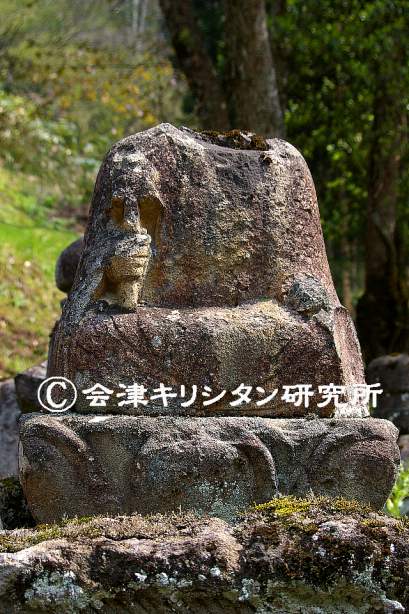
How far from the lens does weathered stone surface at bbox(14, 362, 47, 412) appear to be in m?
8.74

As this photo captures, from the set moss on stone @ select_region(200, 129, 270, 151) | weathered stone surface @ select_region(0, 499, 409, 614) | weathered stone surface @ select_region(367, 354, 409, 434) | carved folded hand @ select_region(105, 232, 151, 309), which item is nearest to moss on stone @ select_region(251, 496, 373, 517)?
weathered stone surface @ select_region(0, 499, 409, 614)

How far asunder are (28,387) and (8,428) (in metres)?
0.79

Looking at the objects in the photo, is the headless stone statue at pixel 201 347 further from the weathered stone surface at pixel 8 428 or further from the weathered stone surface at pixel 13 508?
the weathered stone surface at pixel 8 428

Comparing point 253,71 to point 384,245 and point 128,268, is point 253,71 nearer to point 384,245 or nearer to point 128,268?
point 384,245

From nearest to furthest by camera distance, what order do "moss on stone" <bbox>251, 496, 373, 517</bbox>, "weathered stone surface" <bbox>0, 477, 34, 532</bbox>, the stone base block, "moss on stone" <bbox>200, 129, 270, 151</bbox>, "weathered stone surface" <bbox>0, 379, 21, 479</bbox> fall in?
"moss on stone" <bbox>251, 496, 373, 517</bbox>, the stone base block, "weathered stone surface" <bbox>0, 477, 34, 532</bbox>, "moss on stone" <bbox>200, 129, 270, 151</bbox>, "weathered stone surface" <bbox>0, 379, 21, 479</bbox>

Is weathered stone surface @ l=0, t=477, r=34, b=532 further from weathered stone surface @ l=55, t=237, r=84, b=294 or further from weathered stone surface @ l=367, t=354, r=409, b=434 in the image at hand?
weathered stone surface @ l=367, t=354, r=409, b=434

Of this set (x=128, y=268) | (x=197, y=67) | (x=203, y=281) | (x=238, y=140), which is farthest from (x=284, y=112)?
(x=128, y=268)

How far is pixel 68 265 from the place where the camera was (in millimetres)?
8648

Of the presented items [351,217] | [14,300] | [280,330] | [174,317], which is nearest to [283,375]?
[280,330]

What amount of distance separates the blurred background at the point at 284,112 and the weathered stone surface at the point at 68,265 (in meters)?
3.30

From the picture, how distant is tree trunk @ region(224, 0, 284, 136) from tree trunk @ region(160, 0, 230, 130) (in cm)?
97

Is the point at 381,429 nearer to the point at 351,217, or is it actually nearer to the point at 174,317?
the point at 174,317

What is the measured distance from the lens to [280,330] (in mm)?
4934

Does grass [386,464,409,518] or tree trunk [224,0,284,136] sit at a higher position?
tree trunk [224,0,284,136]
